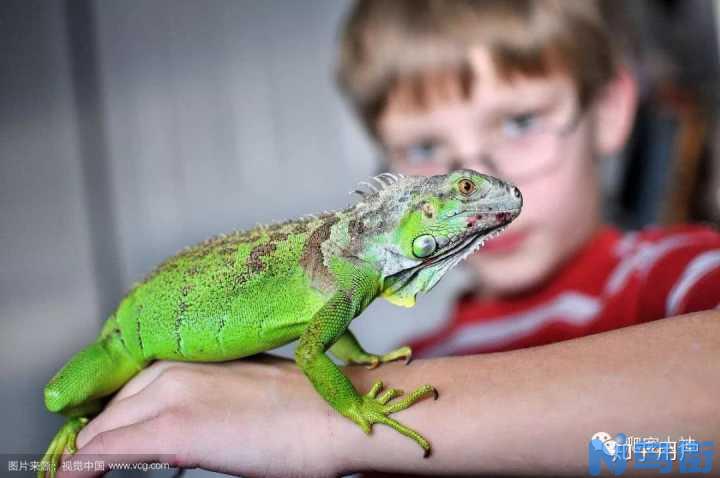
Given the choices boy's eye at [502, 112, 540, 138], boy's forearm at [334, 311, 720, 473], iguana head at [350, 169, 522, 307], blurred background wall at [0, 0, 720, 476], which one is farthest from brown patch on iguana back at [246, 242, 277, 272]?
boy's eye at [502, 112, 540, 138]

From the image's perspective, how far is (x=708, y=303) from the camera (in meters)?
0.96

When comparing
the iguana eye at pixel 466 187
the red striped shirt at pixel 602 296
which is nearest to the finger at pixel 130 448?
the iguana eye at pixel 466 187

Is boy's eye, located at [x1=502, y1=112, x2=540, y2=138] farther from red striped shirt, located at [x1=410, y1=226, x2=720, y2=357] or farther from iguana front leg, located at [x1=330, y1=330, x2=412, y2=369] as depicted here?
iguana front leg, located at [x1=330, y1=330, x2=412, y2=369]

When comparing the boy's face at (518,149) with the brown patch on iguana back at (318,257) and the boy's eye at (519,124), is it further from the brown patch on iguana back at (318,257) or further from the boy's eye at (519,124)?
the brown patch on iguana back at (318,257)

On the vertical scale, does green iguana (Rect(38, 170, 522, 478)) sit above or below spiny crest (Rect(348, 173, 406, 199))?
below

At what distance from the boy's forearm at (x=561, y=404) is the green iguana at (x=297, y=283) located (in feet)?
0.16

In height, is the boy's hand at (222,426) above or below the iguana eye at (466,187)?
below

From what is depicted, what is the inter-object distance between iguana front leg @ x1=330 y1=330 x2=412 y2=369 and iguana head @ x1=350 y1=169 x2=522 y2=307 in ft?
0.29

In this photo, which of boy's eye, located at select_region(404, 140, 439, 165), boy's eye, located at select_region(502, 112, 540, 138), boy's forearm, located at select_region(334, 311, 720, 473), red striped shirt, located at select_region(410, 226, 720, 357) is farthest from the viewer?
boy's eye, located at select_region(404, 140, 439, 165)

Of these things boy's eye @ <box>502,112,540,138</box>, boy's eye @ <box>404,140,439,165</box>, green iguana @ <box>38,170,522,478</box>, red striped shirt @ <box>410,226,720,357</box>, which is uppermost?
boy's eye @ <box>502,112,540,138</box>

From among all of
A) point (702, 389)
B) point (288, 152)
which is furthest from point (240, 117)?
point (702, 389)

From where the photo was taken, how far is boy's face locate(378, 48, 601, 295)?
4.16 ft

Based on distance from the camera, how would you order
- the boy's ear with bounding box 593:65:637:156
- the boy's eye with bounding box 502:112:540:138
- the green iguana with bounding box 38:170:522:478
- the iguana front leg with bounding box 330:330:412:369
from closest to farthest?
the green iguana with bounding box 38:170:522:478
the iguana front leg with bounding box 330:330:412:369
the boy's eye with bounding box 502:112:540:138
the boy's ear with bounding box 593:65:637:156

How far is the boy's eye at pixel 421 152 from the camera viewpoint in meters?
1.40
